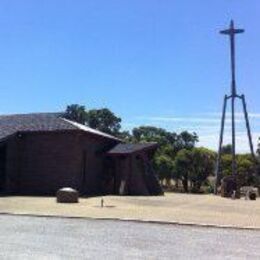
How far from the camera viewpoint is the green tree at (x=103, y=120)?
241 ft

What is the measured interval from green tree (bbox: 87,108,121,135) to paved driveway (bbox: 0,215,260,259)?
53.1 meters

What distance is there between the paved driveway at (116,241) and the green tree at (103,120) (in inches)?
2091

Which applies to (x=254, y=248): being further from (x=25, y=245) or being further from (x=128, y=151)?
(x=128, y=151)

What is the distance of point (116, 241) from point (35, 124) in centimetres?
2384

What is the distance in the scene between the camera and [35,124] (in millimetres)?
38219

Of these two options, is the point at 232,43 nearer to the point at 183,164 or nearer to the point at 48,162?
the point at 48,162

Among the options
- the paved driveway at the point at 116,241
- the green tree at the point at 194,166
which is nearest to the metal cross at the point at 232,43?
the green tree at the point at 194,166

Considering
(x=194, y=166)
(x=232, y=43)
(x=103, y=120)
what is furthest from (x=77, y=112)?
(x=232, y=43)

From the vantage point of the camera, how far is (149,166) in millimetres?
40531

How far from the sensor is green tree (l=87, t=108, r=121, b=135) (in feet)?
241

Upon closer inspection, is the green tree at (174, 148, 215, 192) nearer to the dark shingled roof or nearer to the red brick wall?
the dark shingled roof

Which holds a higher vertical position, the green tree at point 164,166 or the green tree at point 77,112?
the green tree at point 77,112

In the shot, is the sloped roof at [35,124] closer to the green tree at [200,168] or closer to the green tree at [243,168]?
the green tree at [200,168]

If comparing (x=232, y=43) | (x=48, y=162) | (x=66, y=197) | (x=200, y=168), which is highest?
(x=232, y=43)
